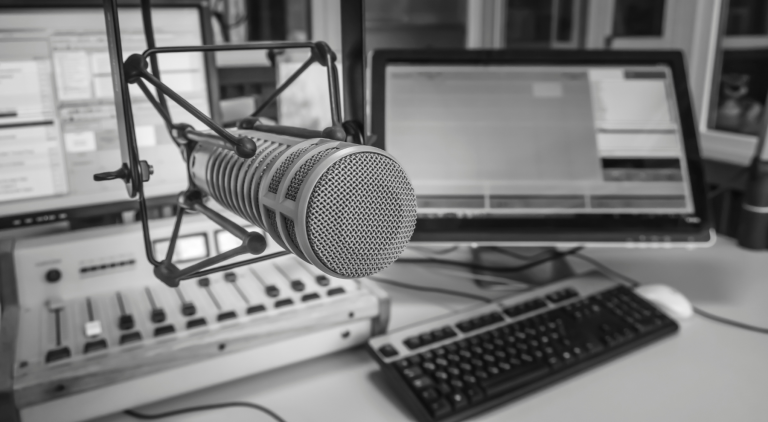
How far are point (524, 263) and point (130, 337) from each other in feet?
2.14

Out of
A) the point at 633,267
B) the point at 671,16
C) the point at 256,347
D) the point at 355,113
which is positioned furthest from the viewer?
the point at 671,16

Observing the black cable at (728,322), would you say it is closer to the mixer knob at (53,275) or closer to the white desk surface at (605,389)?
the white desk surface at (605,389)

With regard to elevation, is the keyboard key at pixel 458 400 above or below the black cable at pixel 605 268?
above

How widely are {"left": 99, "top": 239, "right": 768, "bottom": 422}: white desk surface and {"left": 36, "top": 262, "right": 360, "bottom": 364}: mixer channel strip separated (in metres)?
0.08

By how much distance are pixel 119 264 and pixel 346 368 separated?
0.31 meters

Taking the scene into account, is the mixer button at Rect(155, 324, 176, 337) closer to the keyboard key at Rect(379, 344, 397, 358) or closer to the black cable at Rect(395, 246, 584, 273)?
the keyboard key at Rect(379, 344, 397, 358)

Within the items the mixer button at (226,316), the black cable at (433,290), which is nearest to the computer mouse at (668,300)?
the black cable at (433,290)

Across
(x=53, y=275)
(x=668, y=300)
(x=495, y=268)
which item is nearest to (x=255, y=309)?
(x=53, y=275)

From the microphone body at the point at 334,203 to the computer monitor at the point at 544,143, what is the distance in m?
0.57

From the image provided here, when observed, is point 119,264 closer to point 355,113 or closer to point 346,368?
point 346,368

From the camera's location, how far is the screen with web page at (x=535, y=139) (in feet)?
2.86

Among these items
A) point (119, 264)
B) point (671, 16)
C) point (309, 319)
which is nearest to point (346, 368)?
point (309, 319)

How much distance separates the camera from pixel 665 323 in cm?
74

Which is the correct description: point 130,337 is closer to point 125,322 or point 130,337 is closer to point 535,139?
point 125,322
